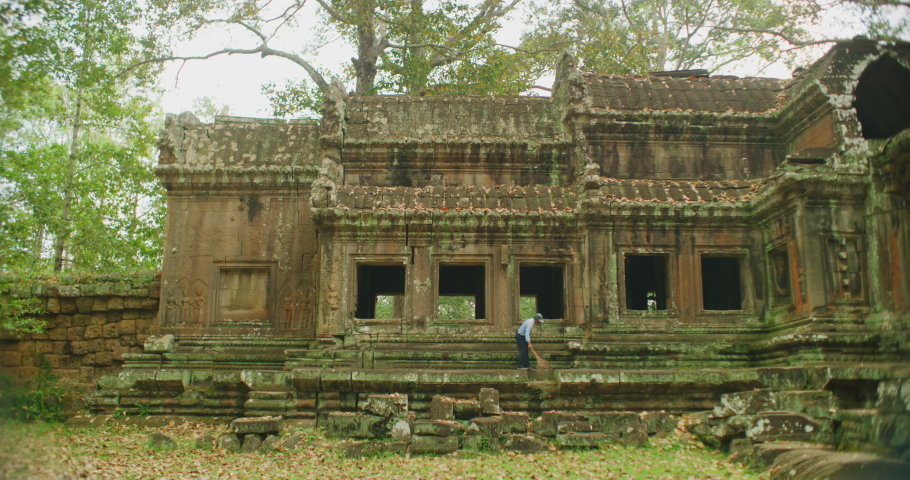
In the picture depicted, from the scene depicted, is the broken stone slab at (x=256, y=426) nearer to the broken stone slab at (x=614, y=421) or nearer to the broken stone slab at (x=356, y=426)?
the broken stone slab at (x=356, y=426)

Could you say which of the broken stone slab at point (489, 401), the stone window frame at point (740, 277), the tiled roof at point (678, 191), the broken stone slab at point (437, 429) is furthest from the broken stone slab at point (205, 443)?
the stone window frame at point (740, 277)

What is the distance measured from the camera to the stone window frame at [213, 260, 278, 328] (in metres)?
12.4

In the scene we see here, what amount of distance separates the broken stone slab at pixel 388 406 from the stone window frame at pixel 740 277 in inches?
219

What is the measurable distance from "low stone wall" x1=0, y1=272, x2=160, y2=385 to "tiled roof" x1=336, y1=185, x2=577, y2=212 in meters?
4.61

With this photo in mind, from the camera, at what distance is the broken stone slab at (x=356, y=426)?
8820mm

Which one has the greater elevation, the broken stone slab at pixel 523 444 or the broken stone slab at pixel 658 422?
the broken stone slab at pixel 658 422

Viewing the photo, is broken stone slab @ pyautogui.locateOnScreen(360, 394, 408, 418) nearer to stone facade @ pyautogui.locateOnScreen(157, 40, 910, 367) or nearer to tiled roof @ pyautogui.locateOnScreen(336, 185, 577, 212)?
stone facade @ pyautogui.locateOnScreen(157, 40, 910, 367)

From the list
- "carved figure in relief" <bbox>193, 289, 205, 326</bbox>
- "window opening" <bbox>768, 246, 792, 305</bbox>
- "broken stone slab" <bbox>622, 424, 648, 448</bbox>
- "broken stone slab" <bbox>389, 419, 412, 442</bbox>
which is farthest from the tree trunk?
"window opening" <bbox>768, 246, 792, 305</bbox>

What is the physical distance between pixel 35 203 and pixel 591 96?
970 centimetres

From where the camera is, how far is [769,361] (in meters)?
10.6

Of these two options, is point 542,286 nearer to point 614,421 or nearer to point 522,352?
point 522,352

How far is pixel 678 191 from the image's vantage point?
12.0m

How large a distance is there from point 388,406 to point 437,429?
822 millimetres

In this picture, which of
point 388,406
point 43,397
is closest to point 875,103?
point 388,406
